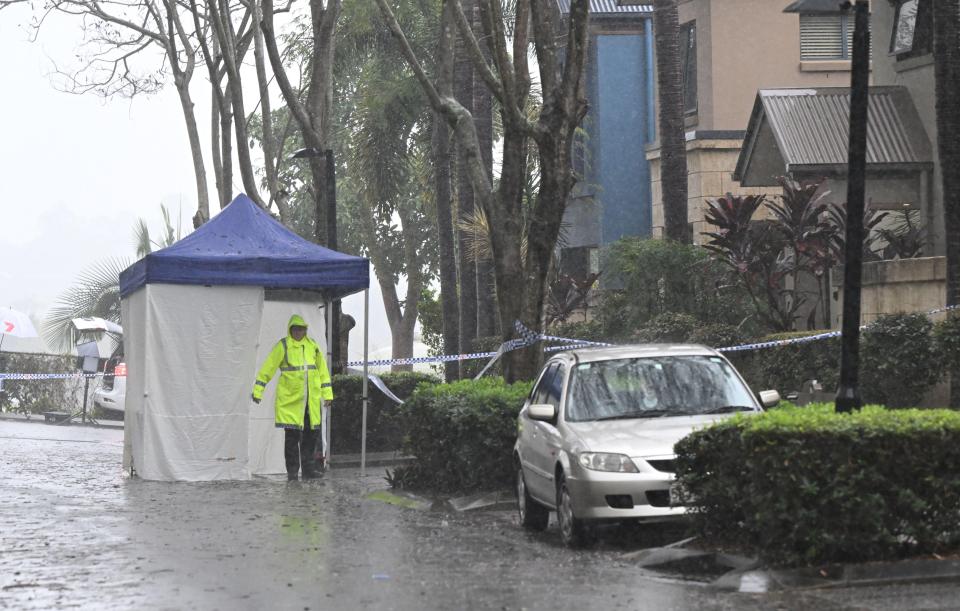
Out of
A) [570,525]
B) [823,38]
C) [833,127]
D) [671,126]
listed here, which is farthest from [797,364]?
[823,38]

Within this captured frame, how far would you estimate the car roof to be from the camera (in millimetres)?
13266

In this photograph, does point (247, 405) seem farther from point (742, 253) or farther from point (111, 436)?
point (111, 436)

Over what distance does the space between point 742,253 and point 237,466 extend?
7.27 meters

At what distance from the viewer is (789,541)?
9883mm

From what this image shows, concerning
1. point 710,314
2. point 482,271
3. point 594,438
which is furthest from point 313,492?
point 482,271

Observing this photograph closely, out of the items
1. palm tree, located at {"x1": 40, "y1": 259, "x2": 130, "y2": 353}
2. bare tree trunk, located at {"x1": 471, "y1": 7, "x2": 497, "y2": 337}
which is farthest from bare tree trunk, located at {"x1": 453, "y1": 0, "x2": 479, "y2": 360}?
palm tree, located at {"x1": 40, "y1": 259, "x2": 130, "y2": 353}

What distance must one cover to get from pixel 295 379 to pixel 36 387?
27.0 m

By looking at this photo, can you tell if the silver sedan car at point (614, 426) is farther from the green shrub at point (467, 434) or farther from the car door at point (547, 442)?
the green shrub at point (467, 434)

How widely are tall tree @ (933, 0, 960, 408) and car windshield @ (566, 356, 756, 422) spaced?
16.3ft

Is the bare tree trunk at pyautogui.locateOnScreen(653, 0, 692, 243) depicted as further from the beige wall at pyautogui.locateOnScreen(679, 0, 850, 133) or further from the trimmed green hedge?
the trimmed green hedge

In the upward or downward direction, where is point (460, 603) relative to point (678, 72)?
downward

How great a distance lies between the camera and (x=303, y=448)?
19250 millimetres

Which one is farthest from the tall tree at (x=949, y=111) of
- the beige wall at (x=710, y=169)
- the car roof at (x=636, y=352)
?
the beige wall at (x=710, y=169)

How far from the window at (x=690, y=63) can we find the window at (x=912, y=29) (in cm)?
981
